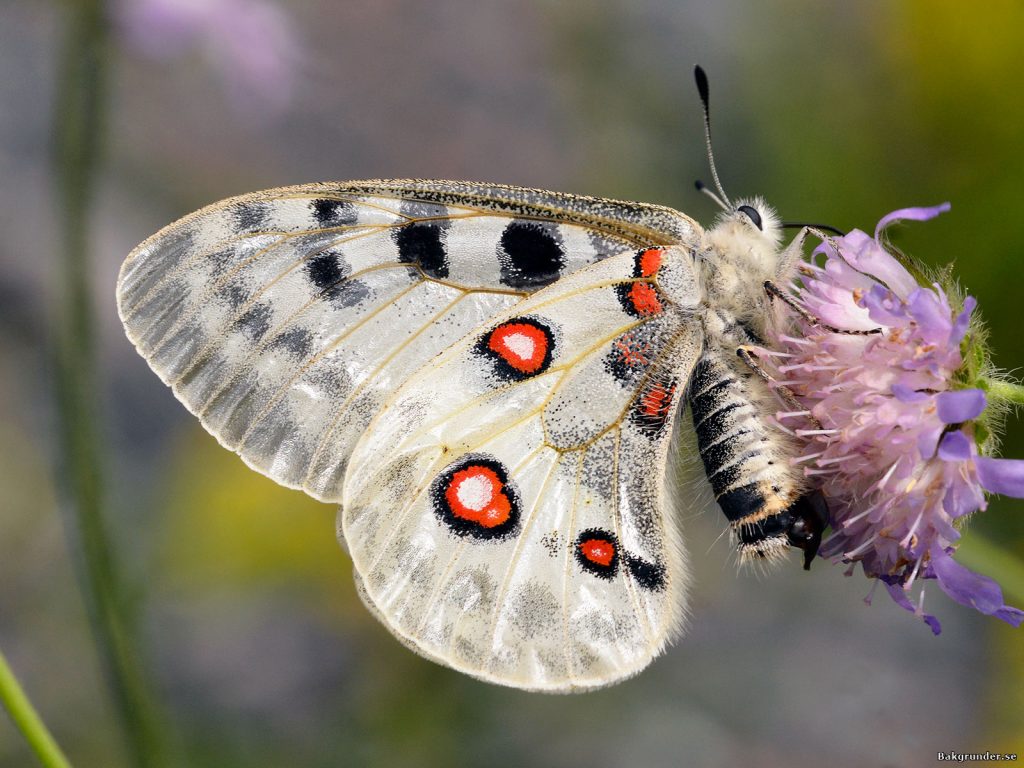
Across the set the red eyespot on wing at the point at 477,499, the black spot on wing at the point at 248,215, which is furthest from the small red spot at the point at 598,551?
the black spot on wing at the point at 248,215

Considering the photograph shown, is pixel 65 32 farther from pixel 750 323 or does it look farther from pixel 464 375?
pixel 750 323

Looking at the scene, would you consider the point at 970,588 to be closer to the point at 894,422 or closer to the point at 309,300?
the point at 894,422

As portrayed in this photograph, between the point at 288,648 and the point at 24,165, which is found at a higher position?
the point at 24,165

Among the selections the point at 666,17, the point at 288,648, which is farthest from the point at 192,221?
the point at 666,17

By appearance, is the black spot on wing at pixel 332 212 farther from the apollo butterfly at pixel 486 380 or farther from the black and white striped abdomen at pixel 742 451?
the black and white striped abdomen at pixel 742 451

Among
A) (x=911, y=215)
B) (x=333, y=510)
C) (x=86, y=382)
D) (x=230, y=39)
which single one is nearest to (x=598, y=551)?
(x=911, y=215)

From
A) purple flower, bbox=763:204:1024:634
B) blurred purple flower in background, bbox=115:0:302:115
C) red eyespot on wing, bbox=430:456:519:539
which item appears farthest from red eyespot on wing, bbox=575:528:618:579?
blurred purple flower in background, bbox=115:0:302:115

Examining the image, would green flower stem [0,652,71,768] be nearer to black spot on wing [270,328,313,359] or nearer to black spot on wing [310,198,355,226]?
black spot on wing [270,328,313,359]
